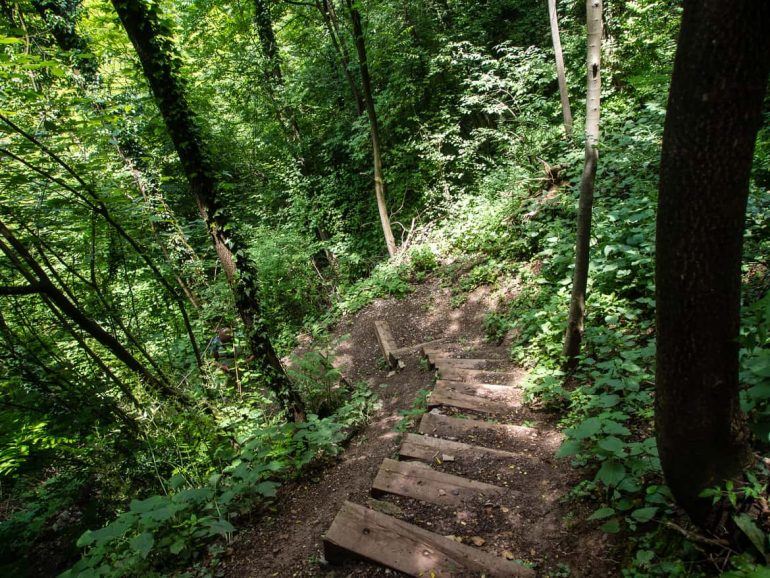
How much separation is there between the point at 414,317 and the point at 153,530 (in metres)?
6.32

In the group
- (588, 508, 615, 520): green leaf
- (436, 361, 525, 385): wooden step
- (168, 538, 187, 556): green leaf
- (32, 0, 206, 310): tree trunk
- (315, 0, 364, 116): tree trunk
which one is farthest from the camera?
(315, 0, 364, 116): tree trunk

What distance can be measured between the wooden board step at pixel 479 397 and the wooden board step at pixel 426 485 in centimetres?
120

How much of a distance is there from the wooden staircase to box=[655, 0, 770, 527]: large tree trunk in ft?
Answer: 4.10

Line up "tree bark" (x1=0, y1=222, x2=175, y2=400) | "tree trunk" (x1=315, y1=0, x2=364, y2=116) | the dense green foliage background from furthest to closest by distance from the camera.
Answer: "tree trunk" (x1=315, y1=0, x2=364, y2=116) → "tree bark" (x1=0, y1=222, x2=175, y2=400) → the dense green foliage background

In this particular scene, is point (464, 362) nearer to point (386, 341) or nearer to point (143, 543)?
point (386, 341)

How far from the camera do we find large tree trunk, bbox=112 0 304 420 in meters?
4.23

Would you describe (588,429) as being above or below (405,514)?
above

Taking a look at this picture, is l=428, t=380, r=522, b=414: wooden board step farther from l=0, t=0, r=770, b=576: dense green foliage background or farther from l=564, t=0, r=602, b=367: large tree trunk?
l=564, t=0, r=602, b=367: large tree trunk

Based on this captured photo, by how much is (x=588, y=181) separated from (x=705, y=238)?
7.96 feet

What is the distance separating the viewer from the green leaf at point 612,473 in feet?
7.26

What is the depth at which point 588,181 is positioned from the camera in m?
3.69

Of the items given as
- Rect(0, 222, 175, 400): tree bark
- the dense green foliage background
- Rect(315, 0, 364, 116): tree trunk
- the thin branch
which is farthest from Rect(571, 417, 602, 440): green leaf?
Rect(315, 0, 364, 116): tree trunk

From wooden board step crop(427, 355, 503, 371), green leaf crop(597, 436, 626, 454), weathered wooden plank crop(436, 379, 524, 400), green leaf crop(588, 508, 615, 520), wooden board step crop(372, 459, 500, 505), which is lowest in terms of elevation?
wooden board step crop(427, 355, 503, 371)

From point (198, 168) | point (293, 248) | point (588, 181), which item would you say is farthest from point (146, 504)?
point (293, 248)
